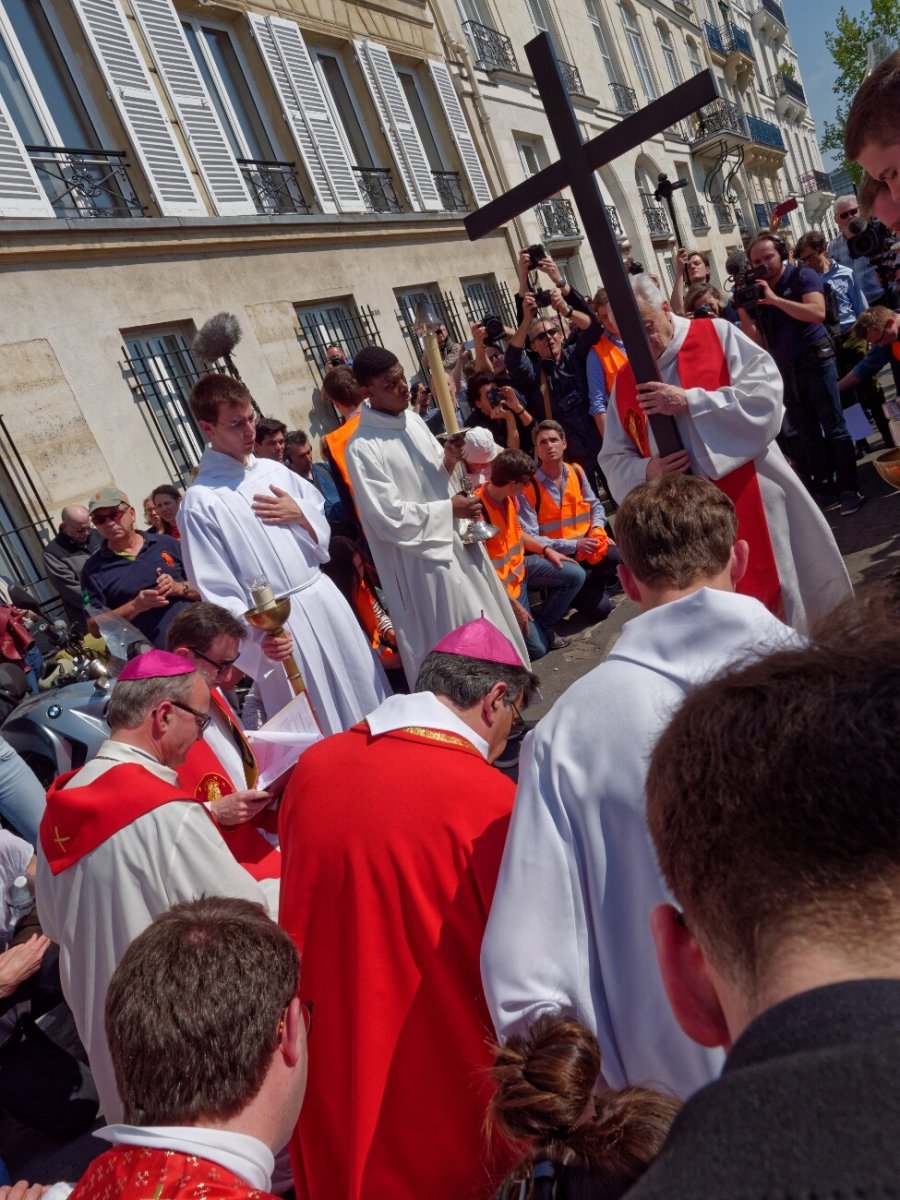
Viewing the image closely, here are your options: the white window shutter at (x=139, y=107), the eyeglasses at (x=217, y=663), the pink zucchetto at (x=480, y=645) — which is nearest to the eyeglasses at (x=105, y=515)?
the eyeglasses at (x=217, y=663)

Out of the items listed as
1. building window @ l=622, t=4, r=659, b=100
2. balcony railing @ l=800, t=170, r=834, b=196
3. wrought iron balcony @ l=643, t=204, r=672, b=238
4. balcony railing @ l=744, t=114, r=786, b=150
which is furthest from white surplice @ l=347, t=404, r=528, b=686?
balcony railing @ l=800, t=170, r=834, b=196

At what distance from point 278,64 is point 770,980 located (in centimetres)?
1366

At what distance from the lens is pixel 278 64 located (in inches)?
465

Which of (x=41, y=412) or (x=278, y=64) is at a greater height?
(x=278, y=64)

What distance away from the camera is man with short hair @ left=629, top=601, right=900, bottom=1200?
467 mm

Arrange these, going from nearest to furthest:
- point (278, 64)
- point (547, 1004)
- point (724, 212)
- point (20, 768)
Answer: point (547, 1004) < point (20, 768) < point (278, 64) < point (724, 212)

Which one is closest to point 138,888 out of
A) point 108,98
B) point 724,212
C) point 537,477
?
point 537,477

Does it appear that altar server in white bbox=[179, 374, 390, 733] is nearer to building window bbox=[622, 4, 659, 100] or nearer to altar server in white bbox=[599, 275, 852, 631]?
altar server in white bbox=[599, 275, 852, 631]

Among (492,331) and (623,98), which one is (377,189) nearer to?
(492,331)

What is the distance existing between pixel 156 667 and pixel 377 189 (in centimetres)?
1308

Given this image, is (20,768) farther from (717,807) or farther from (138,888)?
(717,807)

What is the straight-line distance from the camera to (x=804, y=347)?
272 inches

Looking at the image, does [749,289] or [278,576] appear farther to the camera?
[749,289]

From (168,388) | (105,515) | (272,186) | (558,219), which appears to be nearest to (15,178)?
(168,388)
